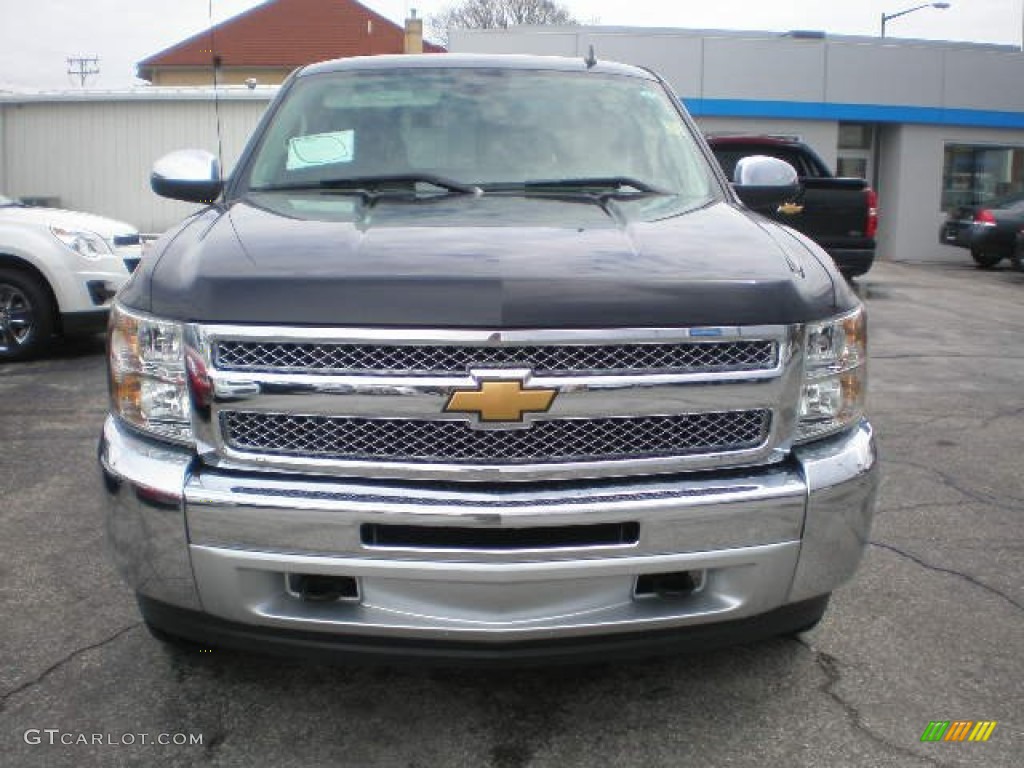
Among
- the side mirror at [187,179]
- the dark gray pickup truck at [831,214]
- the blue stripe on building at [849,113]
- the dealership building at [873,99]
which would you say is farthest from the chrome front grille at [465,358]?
the blue stripe on building at [849,113]

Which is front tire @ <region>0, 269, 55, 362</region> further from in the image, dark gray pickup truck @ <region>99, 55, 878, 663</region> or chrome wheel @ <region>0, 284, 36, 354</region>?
dark gray pickup truck @ <region>99, 55, 878, 663</region>

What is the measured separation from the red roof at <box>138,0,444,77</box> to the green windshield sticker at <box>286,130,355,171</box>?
1624 inches

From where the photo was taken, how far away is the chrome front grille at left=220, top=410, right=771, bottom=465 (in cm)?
230

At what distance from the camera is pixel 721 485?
92.9 inches

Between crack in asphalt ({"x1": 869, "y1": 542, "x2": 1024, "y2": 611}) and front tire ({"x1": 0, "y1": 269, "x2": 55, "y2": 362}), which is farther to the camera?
front tire ({"x1": 0, "y1": 269, "x2": 55, "y2": 362})

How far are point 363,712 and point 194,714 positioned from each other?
1.43ft

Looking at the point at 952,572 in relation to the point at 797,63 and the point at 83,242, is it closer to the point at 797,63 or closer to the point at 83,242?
the point at 83,242

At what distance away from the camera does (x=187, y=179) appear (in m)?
3.77

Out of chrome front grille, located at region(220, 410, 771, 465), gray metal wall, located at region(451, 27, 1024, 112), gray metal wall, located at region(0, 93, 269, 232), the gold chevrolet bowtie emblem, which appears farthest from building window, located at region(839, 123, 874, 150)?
the gold chevrolet bowtie emblem

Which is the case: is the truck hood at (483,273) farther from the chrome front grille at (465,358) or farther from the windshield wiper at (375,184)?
the windshield wiper at (375,184)

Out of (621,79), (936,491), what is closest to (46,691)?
(621,79)

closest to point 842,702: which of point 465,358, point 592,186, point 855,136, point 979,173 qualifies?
point 465,358

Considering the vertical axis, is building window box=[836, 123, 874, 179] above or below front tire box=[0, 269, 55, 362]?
above

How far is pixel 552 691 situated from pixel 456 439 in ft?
3.03
